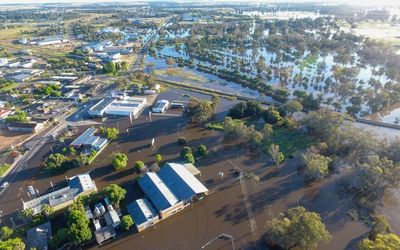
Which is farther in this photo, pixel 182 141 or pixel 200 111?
pixel 200 111

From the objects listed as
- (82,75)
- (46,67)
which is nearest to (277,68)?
(82,75)

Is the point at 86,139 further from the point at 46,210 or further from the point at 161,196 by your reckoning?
the point at 161,196

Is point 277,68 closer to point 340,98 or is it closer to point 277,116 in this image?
point 340,98

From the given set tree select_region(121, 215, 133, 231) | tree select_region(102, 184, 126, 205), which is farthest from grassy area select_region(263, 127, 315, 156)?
tree select_region(121, 215, 133, 231)

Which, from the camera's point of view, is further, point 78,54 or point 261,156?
point 78,54

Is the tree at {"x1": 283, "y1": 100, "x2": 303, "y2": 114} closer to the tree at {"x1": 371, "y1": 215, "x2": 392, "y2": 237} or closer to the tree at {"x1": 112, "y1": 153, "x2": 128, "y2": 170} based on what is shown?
the tree at {"x1": 371, "y1": 215, "x2": 392, "y2": 237}

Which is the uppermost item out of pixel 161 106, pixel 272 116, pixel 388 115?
pixel 272 116

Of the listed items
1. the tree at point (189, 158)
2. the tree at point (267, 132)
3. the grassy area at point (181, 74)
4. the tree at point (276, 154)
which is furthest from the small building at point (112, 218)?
the grassy area at point (181, 74)

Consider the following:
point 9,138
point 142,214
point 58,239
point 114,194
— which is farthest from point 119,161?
point 9,138
